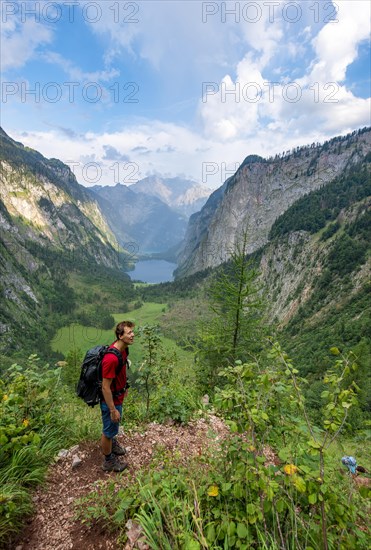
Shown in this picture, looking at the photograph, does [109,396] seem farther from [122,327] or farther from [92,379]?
[122,327]

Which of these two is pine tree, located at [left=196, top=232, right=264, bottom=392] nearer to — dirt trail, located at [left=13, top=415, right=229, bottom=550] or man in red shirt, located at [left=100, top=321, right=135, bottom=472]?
dirt trail, located at [left=13, top=415, right=229, bottom=550]

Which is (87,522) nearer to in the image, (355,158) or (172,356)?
(172,356)

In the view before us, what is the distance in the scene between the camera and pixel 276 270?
377 ft

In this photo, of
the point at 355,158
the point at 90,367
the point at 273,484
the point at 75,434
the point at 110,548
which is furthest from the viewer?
the point at 355,158

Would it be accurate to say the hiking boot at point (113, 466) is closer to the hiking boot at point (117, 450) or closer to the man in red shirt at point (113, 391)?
the man in red shirt at point (113, 391)

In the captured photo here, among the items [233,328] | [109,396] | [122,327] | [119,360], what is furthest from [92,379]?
[233,328]

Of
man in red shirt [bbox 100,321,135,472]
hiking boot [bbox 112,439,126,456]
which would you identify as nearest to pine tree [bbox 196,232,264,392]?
hiking boot [bbox 112,439,126,456]

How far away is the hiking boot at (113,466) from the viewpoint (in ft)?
16.9

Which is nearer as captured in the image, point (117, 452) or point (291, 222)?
point (117, 452)

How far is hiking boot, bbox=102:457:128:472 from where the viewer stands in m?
5.16

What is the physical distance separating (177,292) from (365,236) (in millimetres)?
130934

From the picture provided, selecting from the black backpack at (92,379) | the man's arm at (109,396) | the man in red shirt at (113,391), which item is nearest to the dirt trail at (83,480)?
the man in red shirt at (113,391)

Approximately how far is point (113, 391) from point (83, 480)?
154cm

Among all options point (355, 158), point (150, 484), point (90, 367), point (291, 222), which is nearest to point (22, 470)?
point (90, 367)
